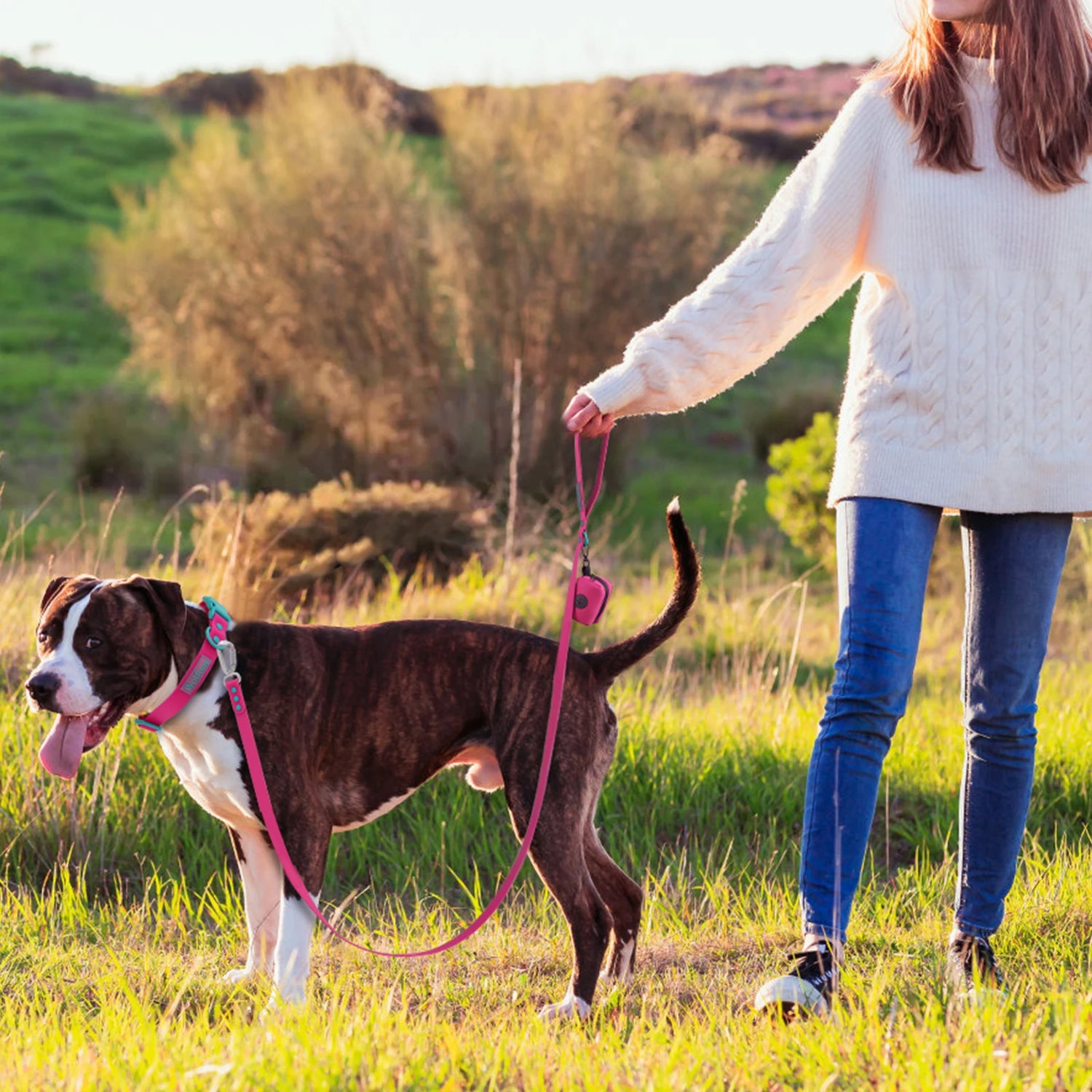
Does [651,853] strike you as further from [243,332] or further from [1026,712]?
[243,332]

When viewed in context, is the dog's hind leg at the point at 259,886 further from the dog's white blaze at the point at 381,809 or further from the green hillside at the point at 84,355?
the green hillside at the point at 84,355

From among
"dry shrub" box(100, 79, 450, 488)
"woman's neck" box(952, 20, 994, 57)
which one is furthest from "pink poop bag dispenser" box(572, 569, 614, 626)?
"dry shrub" box(100, 79, 450, 488)

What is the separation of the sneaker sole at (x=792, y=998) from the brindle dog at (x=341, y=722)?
55cm

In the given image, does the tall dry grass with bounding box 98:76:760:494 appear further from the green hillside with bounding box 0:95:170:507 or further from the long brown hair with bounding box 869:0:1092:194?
the long brown hair with bounding box 869:0:1092:194

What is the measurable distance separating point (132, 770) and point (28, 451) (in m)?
14.1

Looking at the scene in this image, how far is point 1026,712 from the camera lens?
3207 millimetres

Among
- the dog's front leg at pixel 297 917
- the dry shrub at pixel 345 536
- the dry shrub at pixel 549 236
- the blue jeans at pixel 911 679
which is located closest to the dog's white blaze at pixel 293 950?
the dog's front leg at pixel 297 917

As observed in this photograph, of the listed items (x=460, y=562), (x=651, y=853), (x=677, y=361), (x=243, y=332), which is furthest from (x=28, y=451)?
(x=677, y=361)

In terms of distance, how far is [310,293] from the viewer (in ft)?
50.3

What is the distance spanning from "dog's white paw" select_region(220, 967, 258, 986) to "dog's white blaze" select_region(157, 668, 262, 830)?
1.29ft

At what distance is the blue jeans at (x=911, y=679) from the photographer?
304 centimetres

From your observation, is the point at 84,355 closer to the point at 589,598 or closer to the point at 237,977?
the point at 237,977

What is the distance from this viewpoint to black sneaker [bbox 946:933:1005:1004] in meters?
3.04

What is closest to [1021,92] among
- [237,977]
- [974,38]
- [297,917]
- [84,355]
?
[974,38]
